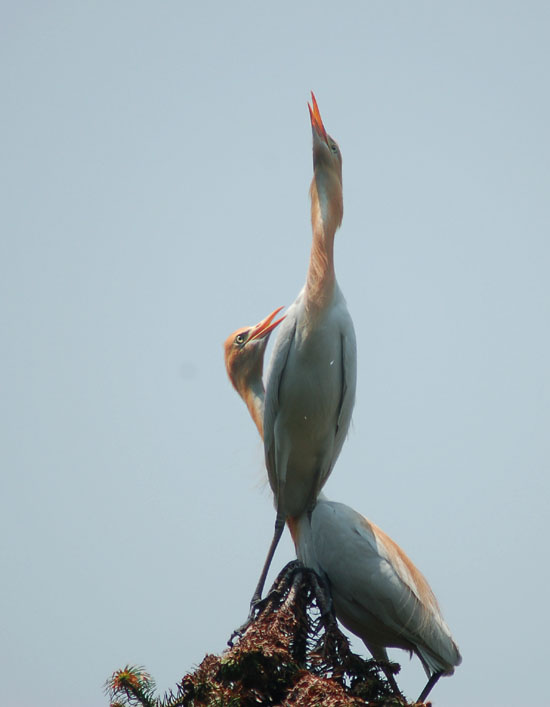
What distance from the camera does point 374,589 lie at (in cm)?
476

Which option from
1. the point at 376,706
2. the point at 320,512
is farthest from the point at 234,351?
the point at 376,706

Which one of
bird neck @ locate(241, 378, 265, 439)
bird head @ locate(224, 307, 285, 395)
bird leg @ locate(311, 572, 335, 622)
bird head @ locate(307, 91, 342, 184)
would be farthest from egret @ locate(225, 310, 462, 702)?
bird head @ locate(307, 91, 342, 184)

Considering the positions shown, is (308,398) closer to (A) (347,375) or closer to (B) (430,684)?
(A) (347,375)

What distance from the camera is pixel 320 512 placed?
5.02m

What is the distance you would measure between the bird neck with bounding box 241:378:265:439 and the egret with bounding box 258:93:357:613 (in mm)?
514

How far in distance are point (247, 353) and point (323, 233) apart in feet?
3.48

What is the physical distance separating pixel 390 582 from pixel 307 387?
1241mm

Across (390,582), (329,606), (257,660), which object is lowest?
(257,660)

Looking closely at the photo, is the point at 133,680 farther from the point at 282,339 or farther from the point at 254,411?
the point at 254,411

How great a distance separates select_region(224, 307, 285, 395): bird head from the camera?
19.0ft

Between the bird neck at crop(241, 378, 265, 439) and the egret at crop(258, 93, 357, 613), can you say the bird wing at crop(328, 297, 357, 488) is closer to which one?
the egret at crop(258, 93, 357, 613)

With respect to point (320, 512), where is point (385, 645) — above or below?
below

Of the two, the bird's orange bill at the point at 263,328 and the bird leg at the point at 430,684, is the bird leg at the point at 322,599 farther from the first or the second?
the bird's orange bill at the point at 263,328

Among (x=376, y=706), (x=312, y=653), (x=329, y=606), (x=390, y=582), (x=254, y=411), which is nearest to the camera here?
(x=376, y=706)
